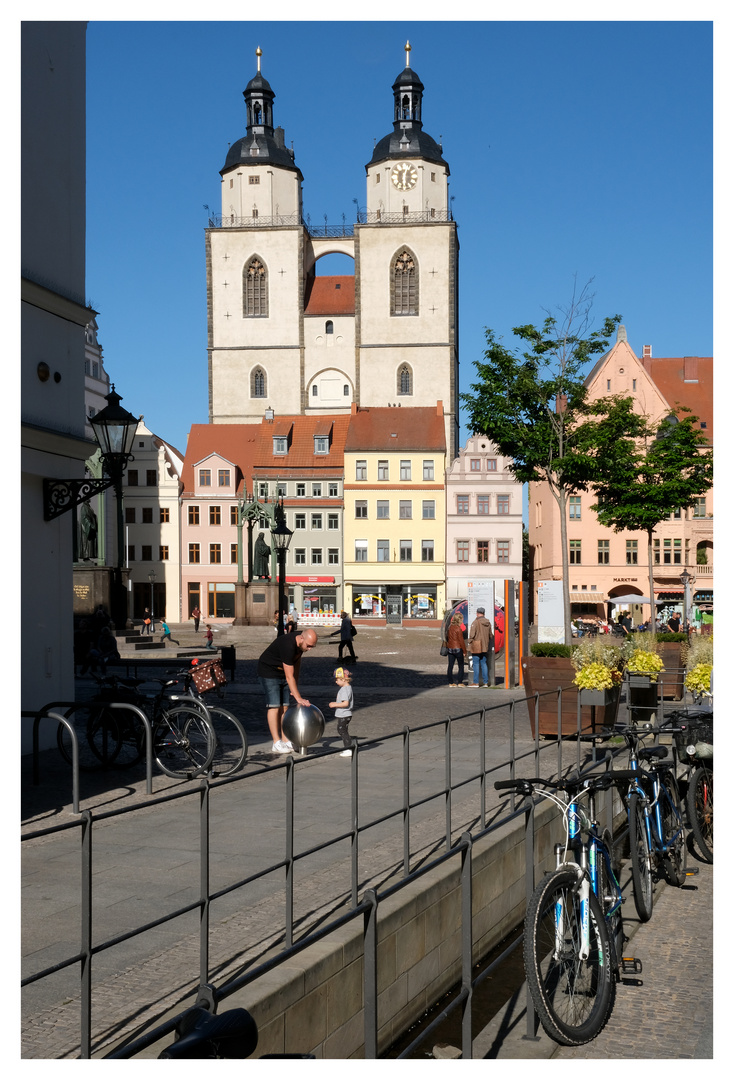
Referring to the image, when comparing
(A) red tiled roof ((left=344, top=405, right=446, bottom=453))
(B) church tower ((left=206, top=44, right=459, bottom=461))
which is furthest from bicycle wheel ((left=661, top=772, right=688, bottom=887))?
(B) church tower ((left=206, top=44, right=459, bottom=461))

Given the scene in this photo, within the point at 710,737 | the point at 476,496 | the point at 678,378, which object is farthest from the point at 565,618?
the point at 678,378

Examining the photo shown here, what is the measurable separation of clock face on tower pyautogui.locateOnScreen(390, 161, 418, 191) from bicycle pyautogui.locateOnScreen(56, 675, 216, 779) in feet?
274

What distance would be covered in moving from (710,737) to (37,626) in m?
6.97

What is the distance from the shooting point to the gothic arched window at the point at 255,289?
289 feet

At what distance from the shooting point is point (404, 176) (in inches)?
3536

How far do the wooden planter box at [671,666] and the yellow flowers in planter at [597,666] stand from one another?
4.85 metres

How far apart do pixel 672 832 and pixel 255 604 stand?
1601 inches

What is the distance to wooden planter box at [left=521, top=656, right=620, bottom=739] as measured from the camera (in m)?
13.2

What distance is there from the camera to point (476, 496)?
7131 centimetres

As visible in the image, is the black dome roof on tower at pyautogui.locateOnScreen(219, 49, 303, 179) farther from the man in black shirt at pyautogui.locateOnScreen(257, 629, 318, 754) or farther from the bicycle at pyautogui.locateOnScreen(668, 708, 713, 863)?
the bicycle at pyautogui.locateOnScreen(668, 708, 713, 863)

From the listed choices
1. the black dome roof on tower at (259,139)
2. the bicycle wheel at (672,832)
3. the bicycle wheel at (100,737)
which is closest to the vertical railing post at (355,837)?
the bicycle wheel at (672,832)

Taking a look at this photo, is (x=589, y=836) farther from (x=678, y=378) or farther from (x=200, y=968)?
(x=678, y=378)
